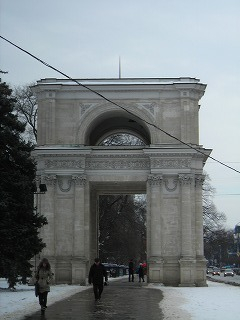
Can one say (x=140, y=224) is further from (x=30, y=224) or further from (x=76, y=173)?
(x=30, y=224)

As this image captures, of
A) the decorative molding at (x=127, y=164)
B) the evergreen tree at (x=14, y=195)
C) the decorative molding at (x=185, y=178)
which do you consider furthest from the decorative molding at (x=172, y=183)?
the evergreen tree at (x=14, y=195)

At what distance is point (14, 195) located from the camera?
21.3 m

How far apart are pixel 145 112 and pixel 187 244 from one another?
29.2 ft

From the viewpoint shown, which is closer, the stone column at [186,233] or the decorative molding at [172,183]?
the stone column at [186,233]

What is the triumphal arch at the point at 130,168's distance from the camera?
43000 millimetres

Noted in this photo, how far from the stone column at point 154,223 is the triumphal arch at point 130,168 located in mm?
63

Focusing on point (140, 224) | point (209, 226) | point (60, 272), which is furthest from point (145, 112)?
point (140, 224)

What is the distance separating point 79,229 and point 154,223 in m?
4.77

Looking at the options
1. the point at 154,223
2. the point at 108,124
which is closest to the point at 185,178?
the point at 154,223

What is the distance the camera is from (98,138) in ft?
174

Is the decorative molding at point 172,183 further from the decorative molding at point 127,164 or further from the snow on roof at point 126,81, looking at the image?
the snow on roof at point 126,81

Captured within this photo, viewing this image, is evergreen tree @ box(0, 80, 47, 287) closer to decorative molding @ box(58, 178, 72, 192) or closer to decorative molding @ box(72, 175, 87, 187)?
decorative molding @ box(72, 175, 87, 187)

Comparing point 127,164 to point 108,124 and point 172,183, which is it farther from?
point 108,124

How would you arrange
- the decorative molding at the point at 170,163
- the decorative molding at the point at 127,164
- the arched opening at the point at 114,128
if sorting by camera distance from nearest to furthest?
the decorative molding at the point at 170,163
the decorative molding at the point at 127,164
the arched opening at the point at 114,128
